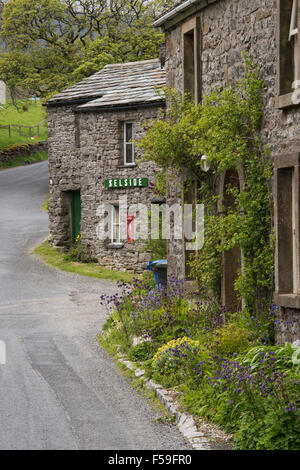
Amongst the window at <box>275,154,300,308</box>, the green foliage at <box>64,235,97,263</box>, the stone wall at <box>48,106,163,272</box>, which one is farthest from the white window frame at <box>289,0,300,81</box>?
the green foliage at <box>64,235,97,263</box>

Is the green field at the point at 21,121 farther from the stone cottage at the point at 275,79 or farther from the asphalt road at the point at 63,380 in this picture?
the stone cottage at the point at 275,79

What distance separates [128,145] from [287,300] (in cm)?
1550

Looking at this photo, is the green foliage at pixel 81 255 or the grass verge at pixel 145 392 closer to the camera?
the grass verge at pixel 145 392

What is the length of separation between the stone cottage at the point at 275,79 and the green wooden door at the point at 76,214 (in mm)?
14690

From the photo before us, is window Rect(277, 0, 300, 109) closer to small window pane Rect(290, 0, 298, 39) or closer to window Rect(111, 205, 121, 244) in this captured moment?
small window pane Rect(290, 0, 298, 39)

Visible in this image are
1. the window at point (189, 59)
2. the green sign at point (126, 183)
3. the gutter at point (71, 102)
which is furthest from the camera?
the gutter at point (71, 102)

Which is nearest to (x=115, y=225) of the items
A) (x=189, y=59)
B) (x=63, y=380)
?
(x=189, y=59)

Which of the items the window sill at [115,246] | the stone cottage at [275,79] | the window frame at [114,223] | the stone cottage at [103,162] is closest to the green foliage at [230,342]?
the stone cottage at [275,79]

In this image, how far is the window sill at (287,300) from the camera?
10.1 metres

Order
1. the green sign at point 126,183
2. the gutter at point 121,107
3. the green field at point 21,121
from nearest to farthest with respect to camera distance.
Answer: the gutter at point 121,107 → the green sign at point 126,183 → the green field at point 21,121

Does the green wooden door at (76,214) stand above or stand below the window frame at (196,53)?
below
